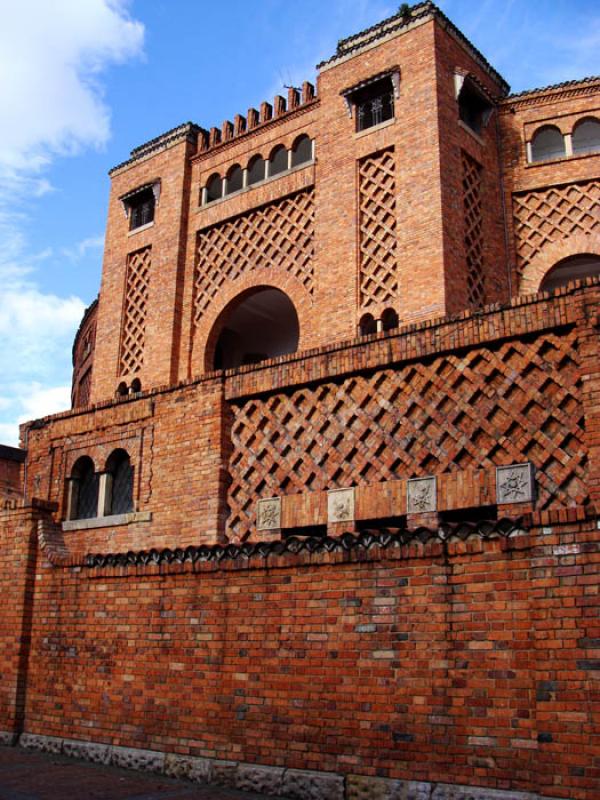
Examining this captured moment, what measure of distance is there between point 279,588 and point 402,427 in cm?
210

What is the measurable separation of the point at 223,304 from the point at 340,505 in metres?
8.86

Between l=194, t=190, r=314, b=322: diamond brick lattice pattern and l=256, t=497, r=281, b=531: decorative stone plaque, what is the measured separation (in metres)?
6.65

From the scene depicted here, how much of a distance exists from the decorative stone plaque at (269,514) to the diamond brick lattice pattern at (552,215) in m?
8.07

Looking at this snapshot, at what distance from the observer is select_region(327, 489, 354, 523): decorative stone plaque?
8.00 meters

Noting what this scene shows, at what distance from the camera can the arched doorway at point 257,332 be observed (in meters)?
18.1

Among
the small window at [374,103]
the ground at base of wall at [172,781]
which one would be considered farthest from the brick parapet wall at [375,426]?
the small window at [374,103]

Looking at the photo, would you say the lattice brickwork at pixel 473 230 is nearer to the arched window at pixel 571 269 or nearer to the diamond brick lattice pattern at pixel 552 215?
the diamond brick lattice pattern at pixel 552 215

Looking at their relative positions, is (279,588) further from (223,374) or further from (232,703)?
(223,374)

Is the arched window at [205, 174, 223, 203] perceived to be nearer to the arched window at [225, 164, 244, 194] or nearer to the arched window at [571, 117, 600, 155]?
the arched window at [225, 164, 244, 194]

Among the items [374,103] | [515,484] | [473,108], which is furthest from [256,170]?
[515,484]

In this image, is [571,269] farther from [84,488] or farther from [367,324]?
[84,488]

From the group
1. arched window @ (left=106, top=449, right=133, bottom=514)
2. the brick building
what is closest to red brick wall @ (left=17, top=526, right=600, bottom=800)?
the brick building

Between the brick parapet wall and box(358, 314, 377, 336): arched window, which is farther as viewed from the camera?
box(358, 314, 377, 336): arched window

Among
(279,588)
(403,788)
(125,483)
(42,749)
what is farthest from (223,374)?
(403,788)
